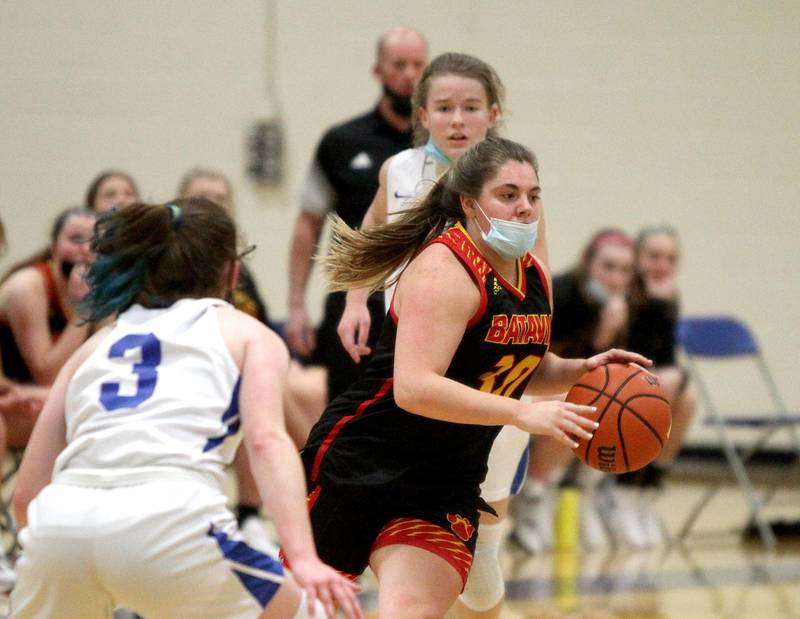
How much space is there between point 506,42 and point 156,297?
24.9ft

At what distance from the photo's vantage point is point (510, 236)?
325 cm

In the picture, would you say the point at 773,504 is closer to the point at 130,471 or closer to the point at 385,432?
the point at 385,432

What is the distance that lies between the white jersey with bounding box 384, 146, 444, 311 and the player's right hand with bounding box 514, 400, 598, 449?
3.94ft

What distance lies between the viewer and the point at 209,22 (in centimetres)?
974

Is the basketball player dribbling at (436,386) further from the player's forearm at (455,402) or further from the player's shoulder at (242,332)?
the player's shoulder at (242,332)

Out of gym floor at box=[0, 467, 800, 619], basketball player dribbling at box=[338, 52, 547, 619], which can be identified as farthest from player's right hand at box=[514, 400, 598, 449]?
gym floor at box=[0, 467, 800, 619]

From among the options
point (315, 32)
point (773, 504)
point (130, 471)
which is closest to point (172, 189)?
point (315, 32)

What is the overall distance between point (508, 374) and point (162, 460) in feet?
3.44

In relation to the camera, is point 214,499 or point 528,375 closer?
point 214,499

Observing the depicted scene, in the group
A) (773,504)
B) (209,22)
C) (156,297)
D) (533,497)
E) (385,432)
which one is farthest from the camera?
(209,22)

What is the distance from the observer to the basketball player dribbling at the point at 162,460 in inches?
99.4

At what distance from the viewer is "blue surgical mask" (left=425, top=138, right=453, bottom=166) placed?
13.3 ft

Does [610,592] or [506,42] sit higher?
[506,42]

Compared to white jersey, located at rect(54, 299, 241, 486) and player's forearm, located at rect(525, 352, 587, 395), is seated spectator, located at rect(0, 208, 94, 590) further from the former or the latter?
white jersey, located at rect(54, 299, 241, 486)
